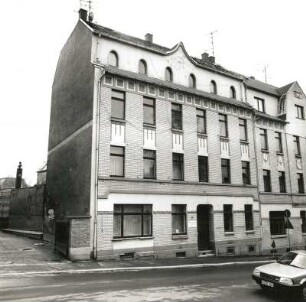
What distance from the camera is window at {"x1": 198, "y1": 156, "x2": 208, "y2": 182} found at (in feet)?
76.1

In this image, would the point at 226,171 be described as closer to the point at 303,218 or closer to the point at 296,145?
the point at 296,145

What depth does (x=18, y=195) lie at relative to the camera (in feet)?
109

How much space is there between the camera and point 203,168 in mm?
23406

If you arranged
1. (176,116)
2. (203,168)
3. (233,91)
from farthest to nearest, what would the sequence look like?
(233,91)
(203,168)
(176,116)

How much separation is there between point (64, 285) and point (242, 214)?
16.2m

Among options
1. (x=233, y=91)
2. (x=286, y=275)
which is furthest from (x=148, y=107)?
(x=286, y=275)

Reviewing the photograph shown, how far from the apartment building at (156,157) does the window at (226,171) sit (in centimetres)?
7

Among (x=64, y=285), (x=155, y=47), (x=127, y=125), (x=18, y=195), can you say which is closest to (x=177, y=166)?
(x=127, y=125)

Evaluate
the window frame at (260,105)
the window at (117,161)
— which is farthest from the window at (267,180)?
the window at (117,161)

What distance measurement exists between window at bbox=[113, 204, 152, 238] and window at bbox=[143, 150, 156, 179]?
186cm

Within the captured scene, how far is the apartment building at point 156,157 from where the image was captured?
1902 cm

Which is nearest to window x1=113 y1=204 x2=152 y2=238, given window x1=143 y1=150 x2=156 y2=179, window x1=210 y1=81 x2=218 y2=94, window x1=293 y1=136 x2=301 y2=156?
window x1=143 y1=150 x2=156 y2=179

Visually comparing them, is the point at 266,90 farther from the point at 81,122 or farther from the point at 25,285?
the point at 25,285

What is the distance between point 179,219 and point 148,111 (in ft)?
23.3
